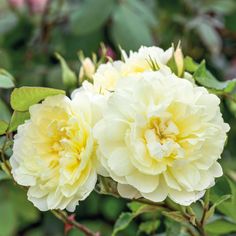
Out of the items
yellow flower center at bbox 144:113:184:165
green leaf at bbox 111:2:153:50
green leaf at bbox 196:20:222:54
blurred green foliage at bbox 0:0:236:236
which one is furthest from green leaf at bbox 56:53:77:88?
green leaf at bbox 196:20:222:54

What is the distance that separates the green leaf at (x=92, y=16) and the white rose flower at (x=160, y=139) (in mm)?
718

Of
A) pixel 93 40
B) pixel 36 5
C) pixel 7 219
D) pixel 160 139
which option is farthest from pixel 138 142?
pixel 36 5

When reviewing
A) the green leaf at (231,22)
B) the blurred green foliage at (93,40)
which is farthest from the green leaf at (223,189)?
the green leaf at (231,22)

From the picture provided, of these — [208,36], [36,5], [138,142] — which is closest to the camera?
[138,142]

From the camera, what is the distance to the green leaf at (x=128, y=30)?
1.18 metres

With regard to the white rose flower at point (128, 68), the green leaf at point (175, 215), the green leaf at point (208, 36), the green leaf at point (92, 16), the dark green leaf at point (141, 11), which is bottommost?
the green leaf at point (208, 36)

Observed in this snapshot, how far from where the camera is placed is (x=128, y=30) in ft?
3.92

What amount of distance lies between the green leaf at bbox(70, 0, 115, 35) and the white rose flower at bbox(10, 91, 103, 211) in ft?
2.29

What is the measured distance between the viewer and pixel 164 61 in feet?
1.84

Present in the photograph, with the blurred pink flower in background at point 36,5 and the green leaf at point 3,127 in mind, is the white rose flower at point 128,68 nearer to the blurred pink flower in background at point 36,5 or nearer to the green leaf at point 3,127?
the green leaf at point 3,127

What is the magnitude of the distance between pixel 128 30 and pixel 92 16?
0.07 meters

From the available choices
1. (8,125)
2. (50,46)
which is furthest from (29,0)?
(8,125)

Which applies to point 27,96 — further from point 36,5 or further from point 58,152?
point 36,5

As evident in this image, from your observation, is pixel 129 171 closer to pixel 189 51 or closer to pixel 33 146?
pixel 33 146
